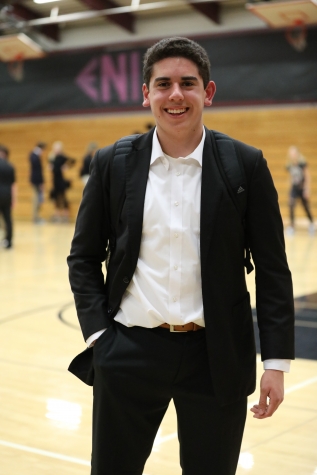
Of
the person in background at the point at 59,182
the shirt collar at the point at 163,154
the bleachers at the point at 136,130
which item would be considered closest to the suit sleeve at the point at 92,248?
the shirt collar at the point at 163,154

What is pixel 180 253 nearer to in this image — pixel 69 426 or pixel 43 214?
pixel 69 426

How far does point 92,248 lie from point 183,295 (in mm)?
325

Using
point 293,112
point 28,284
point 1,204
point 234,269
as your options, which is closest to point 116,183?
point 234,269

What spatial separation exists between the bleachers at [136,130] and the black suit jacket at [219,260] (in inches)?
563

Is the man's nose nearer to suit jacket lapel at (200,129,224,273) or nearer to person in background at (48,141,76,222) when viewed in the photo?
suit jacket lapel at (200,129,224,273)

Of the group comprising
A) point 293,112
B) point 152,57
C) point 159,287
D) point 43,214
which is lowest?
point 43,214

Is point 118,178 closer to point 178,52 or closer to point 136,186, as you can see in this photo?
point 136,186

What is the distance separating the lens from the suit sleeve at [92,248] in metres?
2.17

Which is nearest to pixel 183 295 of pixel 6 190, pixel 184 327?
pixel 184 327

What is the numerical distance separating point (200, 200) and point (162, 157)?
0.58 ft

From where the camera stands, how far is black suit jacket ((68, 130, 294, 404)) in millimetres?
2068

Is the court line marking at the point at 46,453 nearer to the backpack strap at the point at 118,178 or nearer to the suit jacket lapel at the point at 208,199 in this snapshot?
the backpack strap at the point at 118,178

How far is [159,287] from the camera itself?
83.1 inches

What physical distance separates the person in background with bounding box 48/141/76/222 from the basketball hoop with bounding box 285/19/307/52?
6.79 metres
